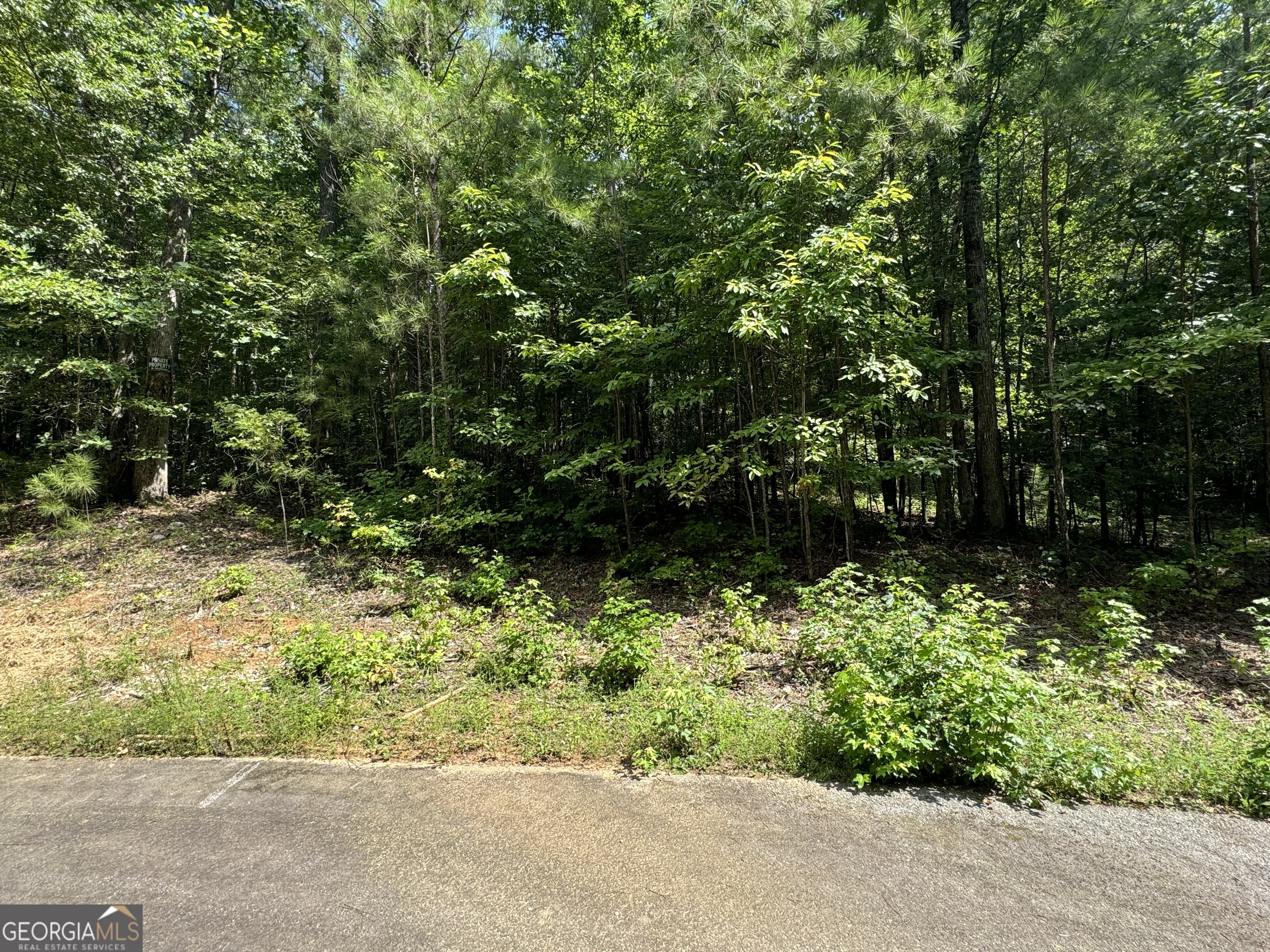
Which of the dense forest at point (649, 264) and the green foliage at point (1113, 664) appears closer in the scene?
the green foliage at point (1113, 664)

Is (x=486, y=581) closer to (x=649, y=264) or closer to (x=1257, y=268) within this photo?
(x=649, y=264)

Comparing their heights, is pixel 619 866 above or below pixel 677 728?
below

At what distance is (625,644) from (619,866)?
1.82 meters

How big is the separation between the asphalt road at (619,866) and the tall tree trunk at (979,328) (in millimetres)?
6503

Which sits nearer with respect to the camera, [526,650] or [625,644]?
[625,644]

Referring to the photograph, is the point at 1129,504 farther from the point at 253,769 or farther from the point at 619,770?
the point at 253,769

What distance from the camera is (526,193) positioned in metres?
8.17

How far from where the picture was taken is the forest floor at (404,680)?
336 cm

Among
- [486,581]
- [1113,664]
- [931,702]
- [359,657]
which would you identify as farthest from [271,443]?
[1113,664]

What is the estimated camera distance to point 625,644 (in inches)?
163

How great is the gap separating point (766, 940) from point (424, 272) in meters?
8.95

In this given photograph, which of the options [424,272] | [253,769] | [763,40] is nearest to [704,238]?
[763,40]

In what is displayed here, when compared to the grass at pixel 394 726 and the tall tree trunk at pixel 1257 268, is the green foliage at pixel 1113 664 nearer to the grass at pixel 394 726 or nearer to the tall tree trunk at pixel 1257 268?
the grass at pixel 394 726

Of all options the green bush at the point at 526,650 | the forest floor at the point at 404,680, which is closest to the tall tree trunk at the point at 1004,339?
the forest floor at the point at 404,680
